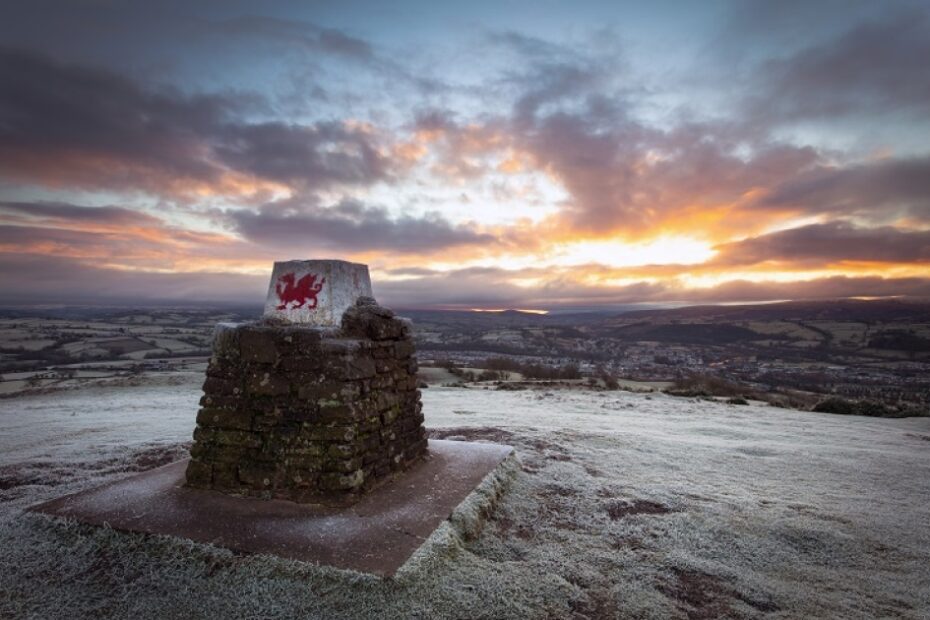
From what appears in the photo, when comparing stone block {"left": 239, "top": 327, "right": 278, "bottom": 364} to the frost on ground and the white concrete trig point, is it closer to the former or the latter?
the white concrete trig point

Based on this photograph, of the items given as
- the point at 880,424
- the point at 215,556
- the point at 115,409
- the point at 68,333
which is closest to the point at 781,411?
the point at 880,424

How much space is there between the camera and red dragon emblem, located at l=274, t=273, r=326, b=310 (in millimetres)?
6039

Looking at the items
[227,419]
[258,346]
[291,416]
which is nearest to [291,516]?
[291,416]

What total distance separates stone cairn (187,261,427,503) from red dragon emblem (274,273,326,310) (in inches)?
0.5

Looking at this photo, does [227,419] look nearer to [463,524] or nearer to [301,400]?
[301,400]

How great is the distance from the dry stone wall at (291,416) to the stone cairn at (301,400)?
12 millimetres

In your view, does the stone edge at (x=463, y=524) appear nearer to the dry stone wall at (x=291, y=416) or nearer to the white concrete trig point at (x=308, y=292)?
the dry stone wall at (x=291, y=416)

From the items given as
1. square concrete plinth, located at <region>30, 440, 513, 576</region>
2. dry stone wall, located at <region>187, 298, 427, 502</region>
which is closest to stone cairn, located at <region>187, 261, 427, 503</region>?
dry stone wall, located at <region>187, 298, 427, 502</region>

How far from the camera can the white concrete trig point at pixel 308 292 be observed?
600 centimetres

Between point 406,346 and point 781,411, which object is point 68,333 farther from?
point 781,411

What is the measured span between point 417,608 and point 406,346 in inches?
151

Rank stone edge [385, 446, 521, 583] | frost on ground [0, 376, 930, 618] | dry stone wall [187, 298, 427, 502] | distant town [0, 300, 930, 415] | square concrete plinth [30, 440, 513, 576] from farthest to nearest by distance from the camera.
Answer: distant town [0, 300, 930, 415] < dry stone wall [187, 298, 427, 502] < square concrete plinth [30, 440, 513, 576] < stone edge [385, 446, 521, 583] < frost on ground [0, 376, 930, 618]

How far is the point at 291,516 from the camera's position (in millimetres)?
4852

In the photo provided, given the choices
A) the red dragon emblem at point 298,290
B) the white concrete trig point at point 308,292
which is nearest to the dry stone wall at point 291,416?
the white concrete trig point at point 308,292
